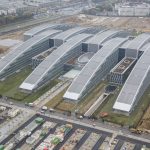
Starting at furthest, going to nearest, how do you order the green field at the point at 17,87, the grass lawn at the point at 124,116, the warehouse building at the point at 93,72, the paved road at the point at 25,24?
the paved road at the point at 25,24
the green field at the point at 17,87
the warehouse building at the point at 93,72
the grass lawn at the point at 124,116

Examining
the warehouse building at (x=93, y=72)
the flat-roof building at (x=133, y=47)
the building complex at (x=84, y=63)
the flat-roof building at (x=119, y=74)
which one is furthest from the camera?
the flat-roof building at (x=133, y=47)

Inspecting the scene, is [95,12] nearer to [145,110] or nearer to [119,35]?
[119,35]

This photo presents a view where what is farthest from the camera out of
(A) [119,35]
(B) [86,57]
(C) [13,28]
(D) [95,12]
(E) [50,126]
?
(D) [95,12]

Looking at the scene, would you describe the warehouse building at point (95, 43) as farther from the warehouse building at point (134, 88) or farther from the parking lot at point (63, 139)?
the parking lot at point (63, 139)

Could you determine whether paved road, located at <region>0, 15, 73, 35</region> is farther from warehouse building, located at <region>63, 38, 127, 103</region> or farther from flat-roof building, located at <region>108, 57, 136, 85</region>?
flat-roof building, located at <region>108, 57, 136, 85</region>

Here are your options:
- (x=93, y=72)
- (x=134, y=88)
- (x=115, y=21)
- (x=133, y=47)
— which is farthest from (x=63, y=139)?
(x=115, y=21)

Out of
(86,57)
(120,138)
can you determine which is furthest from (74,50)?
(120,138)

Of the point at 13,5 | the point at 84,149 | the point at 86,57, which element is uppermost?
the point at 13,5

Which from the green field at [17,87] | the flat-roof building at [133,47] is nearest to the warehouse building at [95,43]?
the flat-roof building at [133,47]
